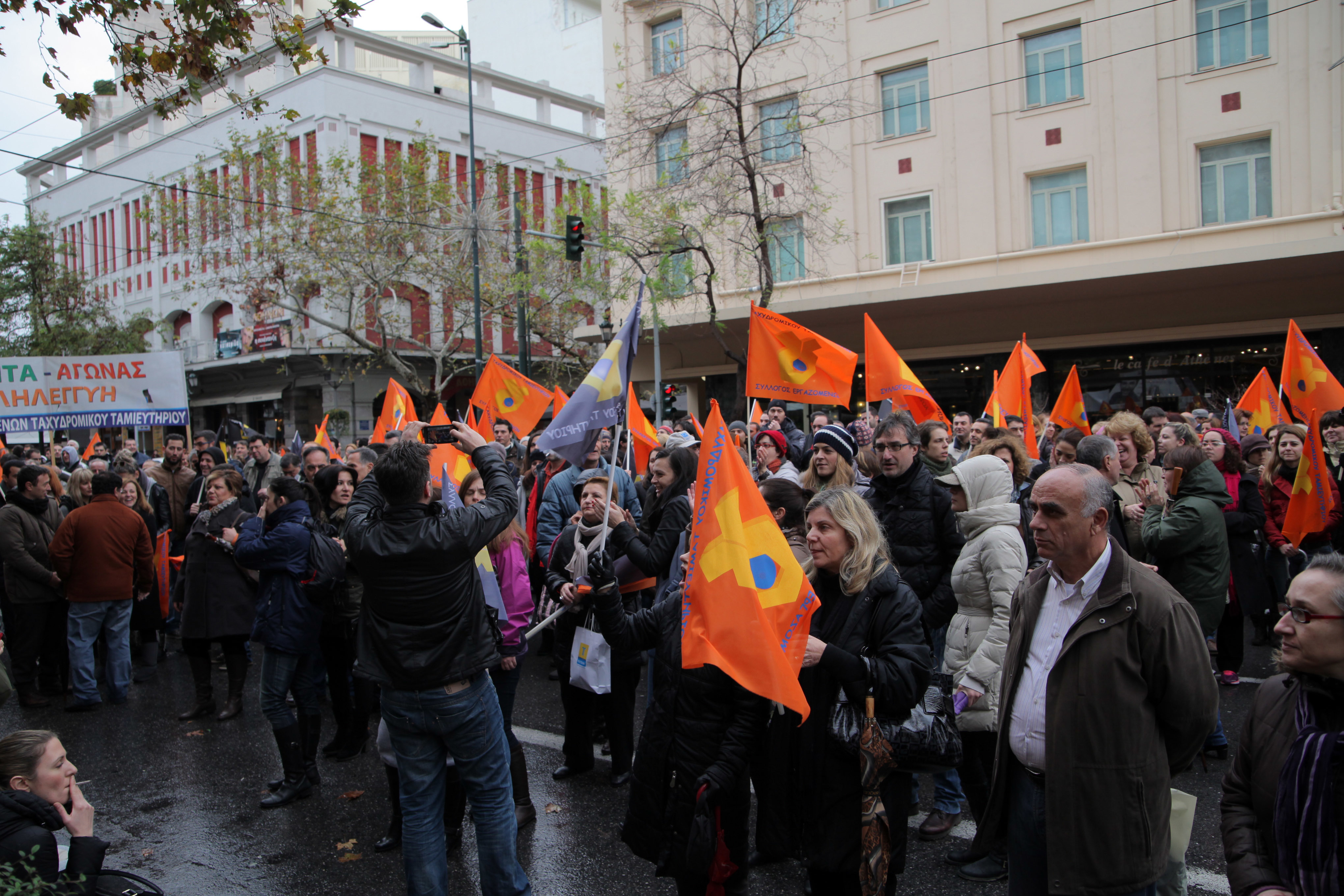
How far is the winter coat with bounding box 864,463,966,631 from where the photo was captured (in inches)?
183

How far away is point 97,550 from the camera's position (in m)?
7.15

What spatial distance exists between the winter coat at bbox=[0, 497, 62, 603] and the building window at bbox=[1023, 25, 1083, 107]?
19216 mm

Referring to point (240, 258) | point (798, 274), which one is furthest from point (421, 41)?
point (798, 274)

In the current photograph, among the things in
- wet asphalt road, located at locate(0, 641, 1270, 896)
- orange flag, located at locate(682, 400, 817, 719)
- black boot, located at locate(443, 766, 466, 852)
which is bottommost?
wet asphalt road, located at locate(0, 641, 1270, 896)

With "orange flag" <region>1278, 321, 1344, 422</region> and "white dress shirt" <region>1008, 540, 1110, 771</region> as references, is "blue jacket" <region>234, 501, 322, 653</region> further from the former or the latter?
"orange flag" <region>1278, 321, 1344, 422</region>

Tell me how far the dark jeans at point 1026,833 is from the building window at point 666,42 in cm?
2206

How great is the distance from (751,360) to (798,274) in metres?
15.9

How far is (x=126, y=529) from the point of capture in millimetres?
7277

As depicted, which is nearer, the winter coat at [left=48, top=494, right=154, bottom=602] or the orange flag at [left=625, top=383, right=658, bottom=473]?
the winter coat at [left=48, top=494, right=154, bottom=602]

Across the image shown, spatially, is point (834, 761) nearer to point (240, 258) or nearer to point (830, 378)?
point (830, 378)

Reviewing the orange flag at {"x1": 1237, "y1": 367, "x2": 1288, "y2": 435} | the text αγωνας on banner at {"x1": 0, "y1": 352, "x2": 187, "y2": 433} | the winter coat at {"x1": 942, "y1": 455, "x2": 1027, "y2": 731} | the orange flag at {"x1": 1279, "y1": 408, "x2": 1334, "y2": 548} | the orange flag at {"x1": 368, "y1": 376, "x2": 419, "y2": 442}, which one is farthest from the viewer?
the text αγωνας on banner at {"x1": 0, "y1": 352, "x2": 187, "y2": 433}

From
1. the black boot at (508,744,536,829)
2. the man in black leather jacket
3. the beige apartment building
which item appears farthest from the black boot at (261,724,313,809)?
the beige apartment building

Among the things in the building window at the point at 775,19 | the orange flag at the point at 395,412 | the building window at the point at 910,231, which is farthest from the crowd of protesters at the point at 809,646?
the building window at the point at 775,19

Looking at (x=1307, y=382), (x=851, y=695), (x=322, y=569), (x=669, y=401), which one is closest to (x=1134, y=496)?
(x=851, y=695)
